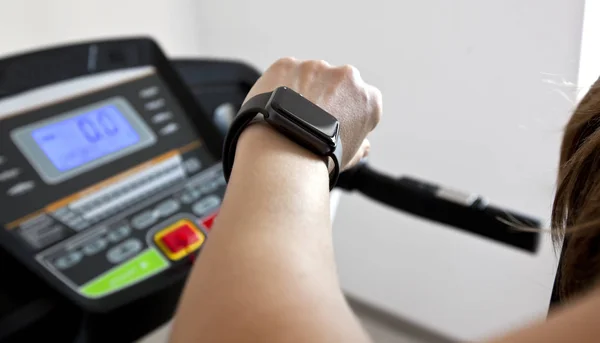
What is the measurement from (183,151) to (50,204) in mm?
183

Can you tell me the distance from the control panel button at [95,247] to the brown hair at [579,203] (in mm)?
469

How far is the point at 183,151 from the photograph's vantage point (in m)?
0.87

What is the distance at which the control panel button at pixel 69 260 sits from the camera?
72cm

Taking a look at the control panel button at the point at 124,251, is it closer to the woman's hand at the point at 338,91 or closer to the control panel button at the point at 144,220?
the control panel button at the point at 144,220

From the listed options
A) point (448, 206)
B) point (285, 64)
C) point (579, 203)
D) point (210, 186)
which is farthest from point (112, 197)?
point (579, 203)

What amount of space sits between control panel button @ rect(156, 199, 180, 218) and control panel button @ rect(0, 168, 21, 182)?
16 centimetres

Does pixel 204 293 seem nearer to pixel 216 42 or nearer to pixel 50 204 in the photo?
pixel 50 204

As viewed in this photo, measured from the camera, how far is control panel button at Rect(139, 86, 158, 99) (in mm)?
876

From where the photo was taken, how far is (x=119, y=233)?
30.0 inches

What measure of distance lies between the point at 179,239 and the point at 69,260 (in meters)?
0.12

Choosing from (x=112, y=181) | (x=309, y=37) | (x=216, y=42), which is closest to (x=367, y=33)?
(x=309, y=37)

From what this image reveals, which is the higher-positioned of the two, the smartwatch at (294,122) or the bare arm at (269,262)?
the smartwatch at (294,122)

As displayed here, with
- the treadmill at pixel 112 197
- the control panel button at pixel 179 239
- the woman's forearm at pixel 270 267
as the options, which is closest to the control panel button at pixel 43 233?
the treadmill at pixel 112 197

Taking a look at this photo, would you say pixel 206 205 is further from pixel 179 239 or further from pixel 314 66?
pixel 314 66
